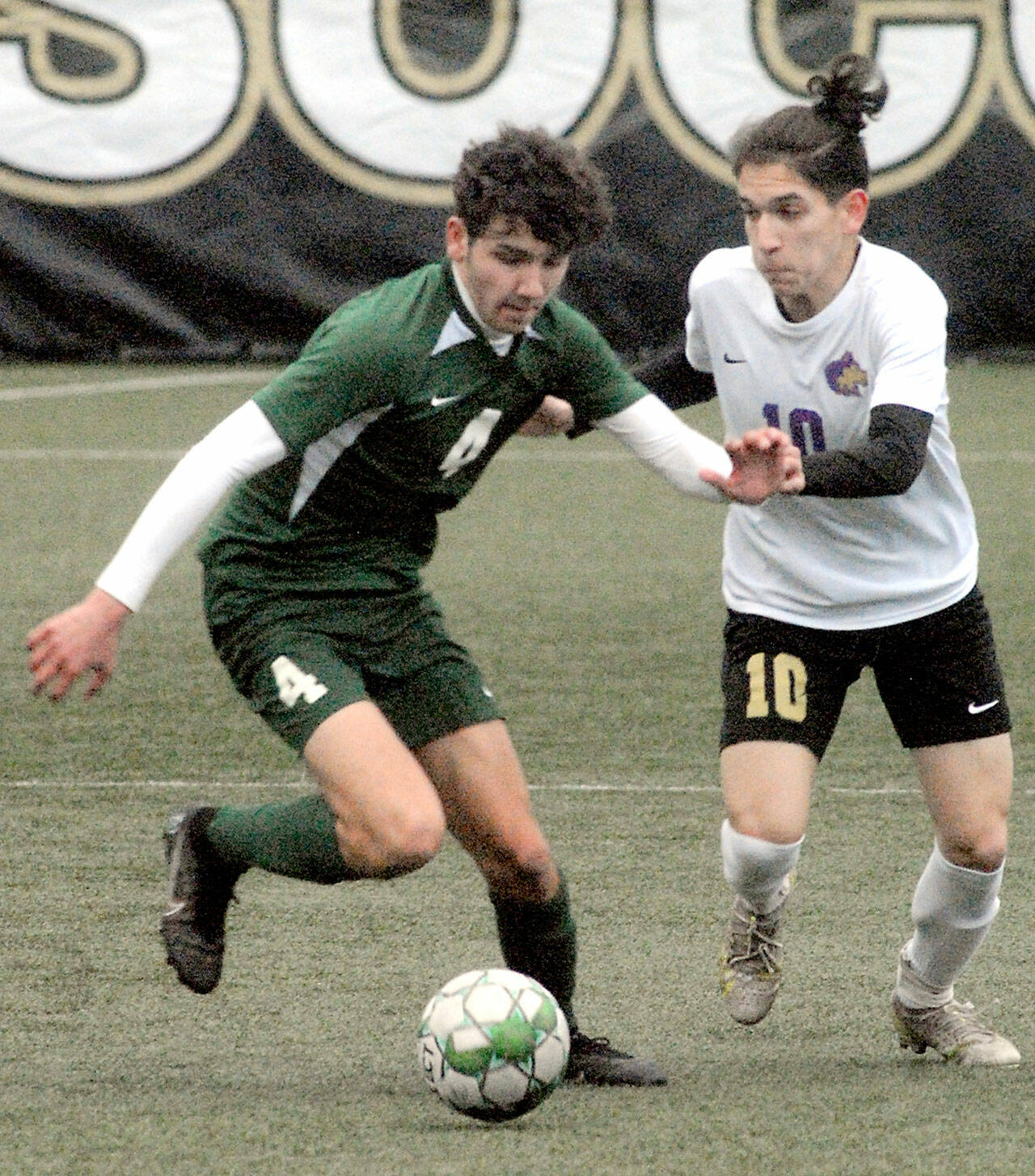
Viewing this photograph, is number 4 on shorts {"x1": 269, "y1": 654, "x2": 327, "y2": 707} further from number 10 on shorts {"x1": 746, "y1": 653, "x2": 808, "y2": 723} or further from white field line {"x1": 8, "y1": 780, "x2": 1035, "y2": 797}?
white field line {"x1": 8, "y1": 780, "x2": 1035, "y2": 797}

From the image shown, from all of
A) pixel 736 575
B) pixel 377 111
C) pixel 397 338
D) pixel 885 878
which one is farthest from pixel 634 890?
pixel 377 111

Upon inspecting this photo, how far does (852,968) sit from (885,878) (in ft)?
2.27

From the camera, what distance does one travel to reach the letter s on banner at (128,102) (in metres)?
14.0

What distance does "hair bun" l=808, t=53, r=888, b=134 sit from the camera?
4004 mm

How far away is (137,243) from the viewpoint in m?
14.2

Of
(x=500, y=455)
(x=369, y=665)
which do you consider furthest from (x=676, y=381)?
(x=500, y=455)

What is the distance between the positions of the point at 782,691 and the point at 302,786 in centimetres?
229

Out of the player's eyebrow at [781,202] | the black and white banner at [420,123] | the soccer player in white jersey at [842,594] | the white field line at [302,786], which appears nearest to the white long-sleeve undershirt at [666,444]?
the soccer player in white jersey at [842,594]

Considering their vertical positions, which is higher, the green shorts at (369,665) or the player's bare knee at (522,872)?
the green shorts at (369,665)

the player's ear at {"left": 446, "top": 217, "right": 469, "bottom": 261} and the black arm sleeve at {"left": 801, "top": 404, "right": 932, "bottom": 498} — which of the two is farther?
the player's ear at {"left": 446, "top": 217, "right": 469, "bottom": 261}

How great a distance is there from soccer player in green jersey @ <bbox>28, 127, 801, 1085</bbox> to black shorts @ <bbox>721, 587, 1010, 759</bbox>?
0.35 meters

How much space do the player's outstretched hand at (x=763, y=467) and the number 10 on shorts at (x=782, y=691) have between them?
43cm

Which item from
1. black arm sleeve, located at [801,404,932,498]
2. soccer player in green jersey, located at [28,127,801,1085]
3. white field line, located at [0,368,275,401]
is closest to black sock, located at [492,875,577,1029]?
soccer player in green jersey, located at [28,127,801,1085]

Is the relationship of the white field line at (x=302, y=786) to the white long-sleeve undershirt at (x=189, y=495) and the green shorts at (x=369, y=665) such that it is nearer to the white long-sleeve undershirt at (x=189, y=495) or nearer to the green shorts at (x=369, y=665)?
the green shorts at (x=369, y=665)
